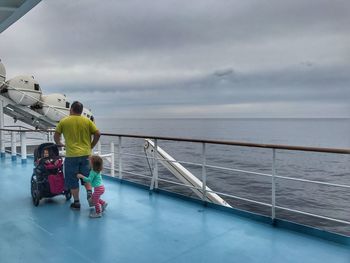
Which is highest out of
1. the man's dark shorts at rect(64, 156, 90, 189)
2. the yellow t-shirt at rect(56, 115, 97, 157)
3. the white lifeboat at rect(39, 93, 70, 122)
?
the white lifeboat at rect(39, 93, 70, 122)

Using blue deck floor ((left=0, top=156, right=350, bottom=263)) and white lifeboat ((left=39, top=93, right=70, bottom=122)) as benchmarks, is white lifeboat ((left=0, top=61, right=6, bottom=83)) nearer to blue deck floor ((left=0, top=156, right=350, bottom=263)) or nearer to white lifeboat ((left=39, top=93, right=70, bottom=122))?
white lifeboat ((left=39, top=93, right=70, bottom=122))

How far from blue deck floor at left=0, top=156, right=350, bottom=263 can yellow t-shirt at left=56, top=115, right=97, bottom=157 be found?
77 centimetres

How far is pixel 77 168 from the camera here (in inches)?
142

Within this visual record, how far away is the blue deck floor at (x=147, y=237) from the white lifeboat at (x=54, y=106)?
8346 millimetres

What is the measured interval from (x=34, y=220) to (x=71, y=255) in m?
1.13

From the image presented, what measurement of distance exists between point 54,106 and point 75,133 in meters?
9.31

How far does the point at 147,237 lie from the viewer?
2869mm

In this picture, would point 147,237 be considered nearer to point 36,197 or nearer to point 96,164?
point 96,164

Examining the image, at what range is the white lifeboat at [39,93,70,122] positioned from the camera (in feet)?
38.4

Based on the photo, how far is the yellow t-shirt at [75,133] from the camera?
353 centimetres

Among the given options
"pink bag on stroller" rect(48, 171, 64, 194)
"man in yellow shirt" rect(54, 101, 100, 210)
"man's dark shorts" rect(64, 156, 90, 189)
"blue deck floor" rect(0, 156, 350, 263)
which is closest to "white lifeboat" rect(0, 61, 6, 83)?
"blue deck floor" rect(0, 156, 350, 263)

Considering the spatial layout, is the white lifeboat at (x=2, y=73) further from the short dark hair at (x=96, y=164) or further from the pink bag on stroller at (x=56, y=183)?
the short dark hair at (x=96, y=164)

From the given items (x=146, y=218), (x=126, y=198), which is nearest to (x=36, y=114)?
(x=126, y=198)

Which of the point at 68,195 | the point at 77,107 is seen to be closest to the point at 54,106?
the point at 68,195
